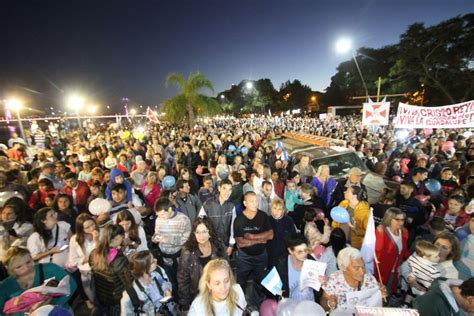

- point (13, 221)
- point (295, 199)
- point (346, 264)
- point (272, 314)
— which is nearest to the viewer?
point (272, 314)

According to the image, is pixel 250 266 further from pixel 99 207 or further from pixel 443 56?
pixel 443 56

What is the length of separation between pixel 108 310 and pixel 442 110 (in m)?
12.5

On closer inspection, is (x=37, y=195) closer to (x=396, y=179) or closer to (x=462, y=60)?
(x=396, y=179)

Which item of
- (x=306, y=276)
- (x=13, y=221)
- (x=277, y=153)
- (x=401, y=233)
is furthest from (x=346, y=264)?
(x=277, y=153)

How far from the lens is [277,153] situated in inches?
348

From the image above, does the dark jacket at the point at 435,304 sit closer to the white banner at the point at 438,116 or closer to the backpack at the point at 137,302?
the backpack at the point at 137,302

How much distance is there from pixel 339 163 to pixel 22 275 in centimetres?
744

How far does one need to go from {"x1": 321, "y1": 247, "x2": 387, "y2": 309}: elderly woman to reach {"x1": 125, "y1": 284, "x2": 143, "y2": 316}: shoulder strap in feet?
6.85

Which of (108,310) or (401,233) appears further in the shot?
(401,233)

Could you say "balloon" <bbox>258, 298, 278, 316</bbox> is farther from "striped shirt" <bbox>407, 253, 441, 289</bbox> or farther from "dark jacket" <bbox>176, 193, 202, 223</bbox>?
"dark jacket" <bbox>176, 193, 202, 223</bbox>

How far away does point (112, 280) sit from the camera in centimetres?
311

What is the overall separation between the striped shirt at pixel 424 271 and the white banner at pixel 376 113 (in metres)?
9.89

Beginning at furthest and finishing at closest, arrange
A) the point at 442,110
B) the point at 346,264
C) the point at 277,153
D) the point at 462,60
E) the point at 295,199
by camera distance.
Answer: the point at 462,60 < the point at 442,110 < the point at 277,153 < the point at 295,199 < the point at 346,264

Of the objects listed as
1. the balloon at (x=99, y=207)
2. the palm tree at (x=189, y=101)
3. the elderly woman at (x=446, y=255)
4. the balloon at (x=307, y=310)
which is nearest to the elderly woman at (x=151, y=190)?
the balloon at (x=99, y=207)
